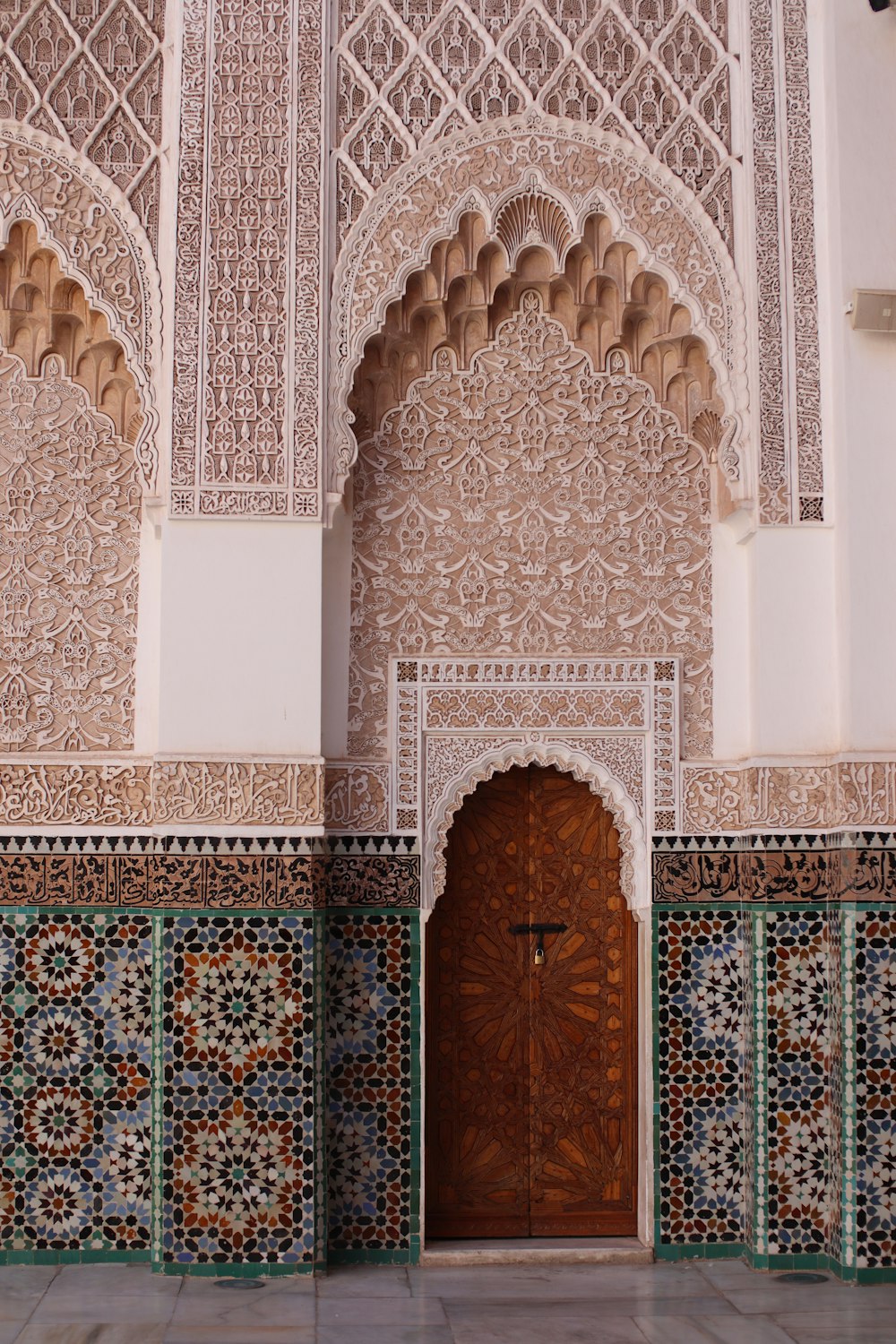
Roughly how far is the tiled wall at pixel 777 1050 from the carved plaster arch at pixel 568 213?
101cm

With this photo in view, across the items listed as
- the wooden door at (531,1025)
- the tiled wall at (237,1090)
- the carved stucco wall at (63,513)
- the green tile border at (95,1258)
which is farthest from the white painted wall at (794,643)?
the green tile border at (95,1258)

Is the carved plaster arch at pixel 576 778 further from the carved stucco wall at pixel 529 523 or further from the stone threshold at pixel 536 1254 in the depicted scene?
the stone threshold at pixel 536 1254

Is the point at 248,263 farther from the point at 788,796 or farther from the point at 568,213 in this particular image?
the point at 788,796

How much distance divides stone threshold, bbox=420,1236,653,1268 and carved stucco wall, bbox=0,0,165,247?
2756 mm

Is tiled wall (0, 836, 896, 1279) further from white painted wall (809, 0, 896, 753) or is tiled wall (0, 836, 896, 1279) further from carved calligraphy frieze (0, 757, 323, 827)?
white painted wall (809, 0, 896, 753)

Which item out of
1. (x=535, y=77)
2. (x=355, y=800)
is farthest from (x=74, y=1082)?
(x=535, y=77)

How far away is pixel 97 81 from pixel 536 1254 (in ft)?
10.9

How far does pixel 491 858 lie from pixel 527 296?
156 centimetres

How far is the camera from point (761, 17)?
3947 mm

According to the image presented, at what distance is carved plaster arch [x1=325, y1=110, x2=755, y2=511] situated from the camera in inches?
151

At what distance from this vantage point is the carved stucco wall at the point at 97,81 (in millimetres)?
3867

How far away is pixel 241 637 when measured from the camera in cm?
370

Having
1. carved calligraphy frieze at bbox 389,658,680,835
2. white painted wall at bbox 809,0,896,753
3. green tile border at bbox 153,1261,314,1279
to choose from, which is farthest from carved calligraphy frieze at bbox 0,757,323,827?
white painted wall at bbox 809,0,896,753

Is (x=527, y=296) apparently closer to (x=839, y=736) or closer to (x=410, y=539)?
(x=410, y=539)
